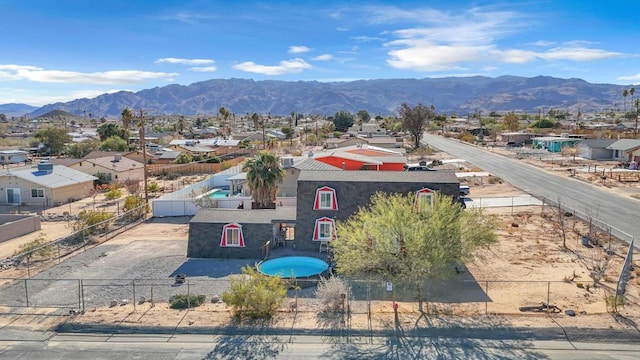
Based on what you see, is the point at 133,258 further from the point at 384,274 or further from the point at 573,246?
the point at 573,246

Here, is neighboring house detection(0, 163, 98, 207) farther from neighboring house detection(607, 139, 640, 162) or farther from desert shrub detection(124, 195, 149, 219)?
neighboring house detection(607, 139, 640, 162)

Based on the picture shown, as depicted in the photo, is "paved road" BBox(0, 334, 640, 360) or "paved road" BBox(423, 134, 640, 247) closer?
"paved road" BBox(0, 334, 640, 360)

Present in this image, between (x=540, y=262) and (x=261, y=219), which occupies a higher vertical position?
(x=261, y=219)

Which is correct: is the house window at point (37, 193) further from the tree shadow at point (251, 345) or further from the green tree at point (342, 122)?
the green tree at point (342, 122)

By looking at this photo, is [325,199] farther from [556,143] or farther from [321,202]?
[556,143]

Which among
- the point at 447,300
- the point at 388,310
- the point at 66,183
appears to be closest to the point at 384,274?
the point at 388,310

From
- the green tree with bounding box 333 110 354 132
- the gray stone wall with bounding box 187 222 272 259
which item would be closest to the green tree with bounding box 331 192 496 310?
the gray stone wall with bounding box 187 222 272 259

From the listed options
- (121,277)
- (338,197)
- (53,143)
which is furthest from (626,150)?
(53,143)
